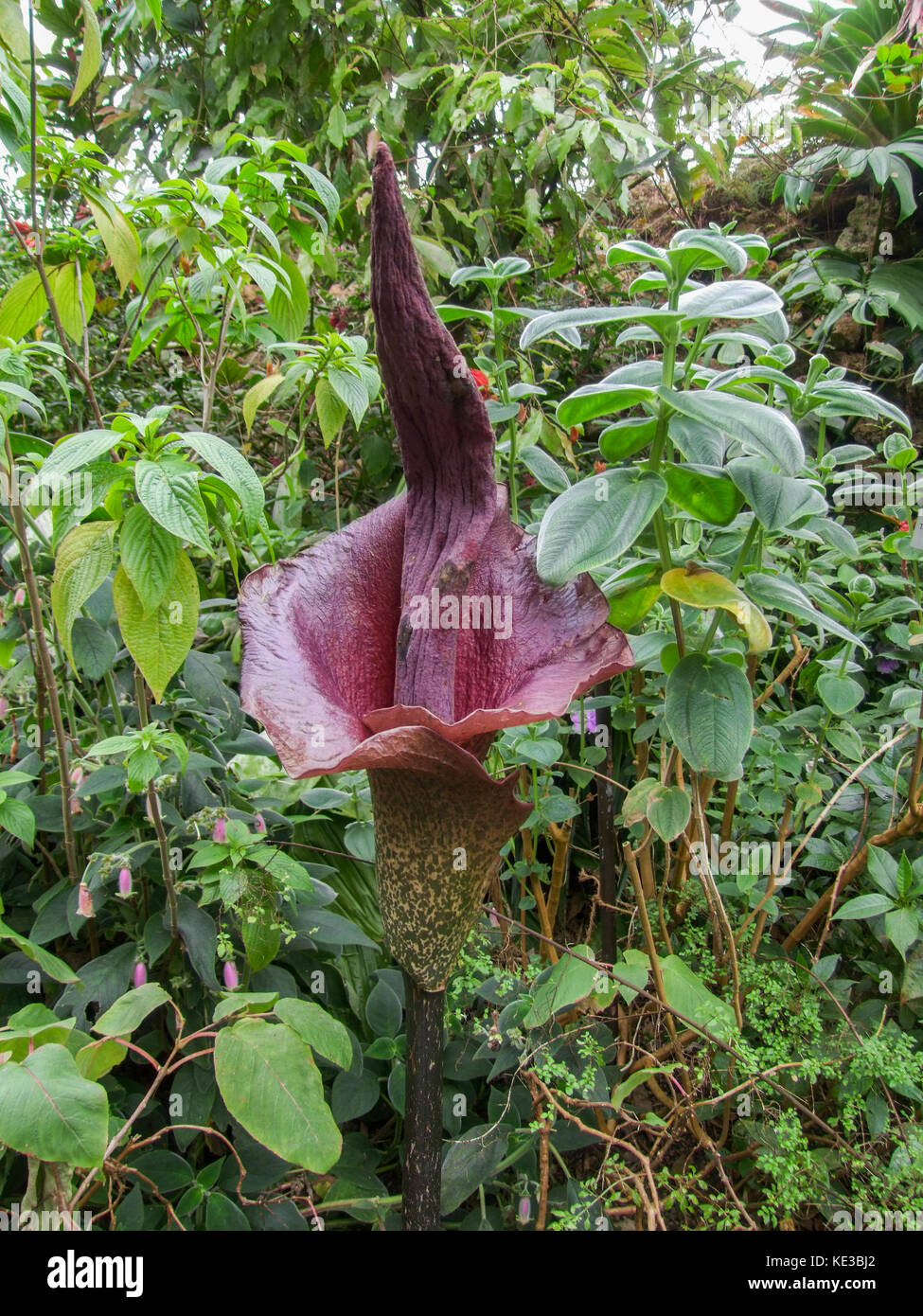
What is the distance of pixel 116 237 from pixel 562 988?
95 centimetres

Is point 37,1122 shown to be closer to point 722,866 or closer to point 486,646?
point 486,646

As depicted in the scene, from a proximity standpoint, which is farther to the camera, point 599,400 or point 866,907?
point 866,907

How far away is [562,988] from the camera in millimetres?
850

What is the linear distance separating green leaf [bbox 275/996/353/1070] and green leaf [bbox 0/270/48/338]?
34.1 inches

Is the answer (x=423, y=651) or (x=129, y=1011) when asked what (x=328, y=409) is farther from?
(x=129, y=1011)

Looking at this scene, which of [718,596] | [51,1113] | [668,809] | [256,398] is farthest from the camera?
[256,398]

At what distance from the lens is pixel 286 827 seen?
46.2 inches

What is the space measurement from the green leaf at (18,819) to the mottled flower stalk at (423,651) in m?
0.42

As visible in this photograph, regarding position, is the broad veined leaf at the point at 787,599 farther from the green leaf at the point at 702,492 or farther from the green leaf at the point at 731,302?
the green leaf at the point at 731,302

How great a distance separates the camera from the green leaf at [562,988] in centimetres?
83

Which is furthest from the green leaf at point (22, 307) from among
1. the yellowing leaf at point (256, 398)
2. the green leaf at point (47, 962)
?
the green leaf at point (47, 962)

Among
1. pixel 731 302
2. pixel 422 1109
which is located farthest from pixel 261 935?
pixel 731 302

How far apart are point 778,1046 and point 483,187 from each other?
6.54 ft
